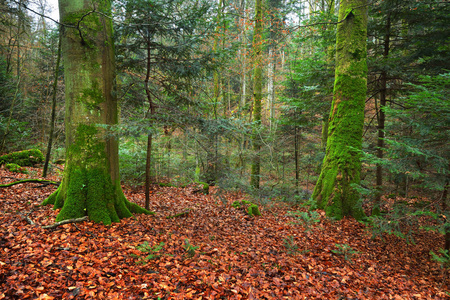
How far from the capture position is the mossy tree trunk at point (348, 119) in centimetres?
653

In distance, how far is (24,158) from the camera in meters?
10.4

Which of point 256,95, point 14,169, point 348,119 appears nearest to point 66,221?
point 14,169

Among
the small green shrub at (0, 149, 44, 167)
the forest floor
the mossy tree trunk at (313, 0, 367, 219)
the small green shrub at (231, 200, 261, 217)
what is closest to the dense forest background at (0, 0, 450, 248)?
the mossy tree trunk at (313, 0, 367, 219)

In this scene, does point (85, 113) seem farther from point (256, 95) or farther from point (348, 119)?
point (256, 95)

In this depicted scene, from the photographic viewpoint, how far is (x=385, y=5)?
6531 millimetres

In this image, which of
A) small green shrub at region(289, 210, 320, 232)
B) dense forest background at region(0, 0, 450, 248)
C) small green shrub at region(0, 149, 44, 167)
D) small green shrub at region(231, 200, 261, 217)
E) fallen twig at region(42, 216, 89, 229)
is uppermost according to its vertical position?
dense forest background at region(0, 0, 450, 248)

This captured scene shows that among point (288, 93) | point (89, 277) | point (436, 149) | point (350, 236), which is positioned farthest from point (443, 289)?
point (288, 93)

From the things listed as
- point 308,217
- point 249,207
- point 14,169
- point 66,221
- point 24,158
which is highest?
point 24,158

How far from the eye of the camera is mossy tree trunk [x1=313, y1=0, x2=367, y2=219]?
653cm

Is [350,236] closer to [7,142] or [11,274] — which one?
[11,274]

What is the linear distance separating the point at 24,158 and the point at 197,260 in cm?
1105

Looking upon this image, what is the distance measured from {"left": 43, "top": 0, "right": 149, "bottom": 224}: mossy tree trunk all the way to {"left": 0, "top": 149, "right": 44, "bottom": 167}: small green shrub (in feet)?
25.2

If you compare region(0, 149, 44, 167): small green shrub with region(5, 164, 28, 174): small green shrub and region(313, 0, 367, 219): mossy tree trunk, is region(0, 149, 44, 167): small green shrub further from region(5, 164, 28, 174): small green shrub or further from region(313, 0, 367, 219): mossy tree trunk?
region(313, 0, 367, 219): mossy tree trunk

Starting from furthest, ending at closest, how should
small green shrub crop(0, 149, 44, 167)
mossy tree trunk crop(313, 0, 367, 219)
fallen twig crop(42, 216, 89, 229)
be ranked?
small green shrub crop(0, 149, 44, 167) → mossy tree trunk crop(313, 0, 367, 219) → fallen twig crop(42, 216, 89, 229)
